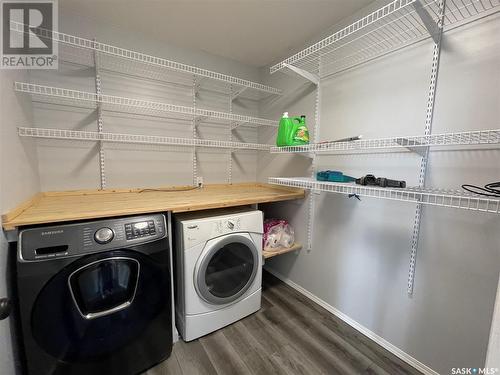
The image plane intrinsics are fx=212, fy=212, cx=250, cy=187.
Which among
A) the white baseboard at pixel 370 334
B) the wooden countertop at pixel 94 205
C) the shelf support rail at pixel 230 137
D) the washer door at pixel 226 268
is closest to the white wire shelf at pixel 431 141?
the wooden countertop at pixel 94 205

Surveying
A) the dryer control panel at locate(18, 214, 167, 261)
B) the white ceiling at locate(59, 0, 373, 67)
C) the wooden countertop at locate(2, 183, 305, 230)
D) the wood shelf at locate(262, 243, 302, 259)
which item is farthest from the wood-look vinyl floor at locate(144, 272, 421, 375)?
the white ceiling at locate(59, 0, 373, 67)

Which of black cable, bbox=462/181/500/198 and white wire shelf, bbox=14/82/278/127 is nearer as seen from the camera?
black cable, bbox=462/181/500/198

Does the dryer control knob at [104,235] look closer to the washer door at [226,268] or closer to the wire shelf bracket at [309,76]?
the washer door at [226,268]

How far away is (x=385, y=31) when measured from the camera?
1325 millimetres

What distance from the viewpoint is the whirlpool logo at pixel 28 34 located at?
3.49 feet

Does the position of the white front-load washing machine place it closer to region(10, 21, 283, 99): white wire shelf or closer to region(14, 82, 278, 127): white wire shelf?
region(14, 82, 278, 127): white wire shelf

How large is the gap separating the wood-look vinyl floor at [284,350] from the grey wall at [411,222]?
15 centimetres

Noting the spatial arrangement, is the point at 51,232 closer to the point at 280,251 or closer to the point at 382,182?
the point at 280,251

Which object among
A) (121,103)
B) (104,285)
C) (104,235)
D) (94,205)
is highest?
(121,103)

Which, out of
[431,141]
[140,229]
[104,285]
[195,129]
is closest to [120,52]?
[195,129]

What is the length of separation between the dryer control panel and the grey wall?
1337mm

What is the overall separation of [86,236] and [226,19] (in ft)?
5.49

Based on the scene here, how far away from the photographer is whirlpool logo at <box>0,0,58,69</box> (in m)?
1.06

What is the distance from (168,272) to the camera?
126 centimetres
